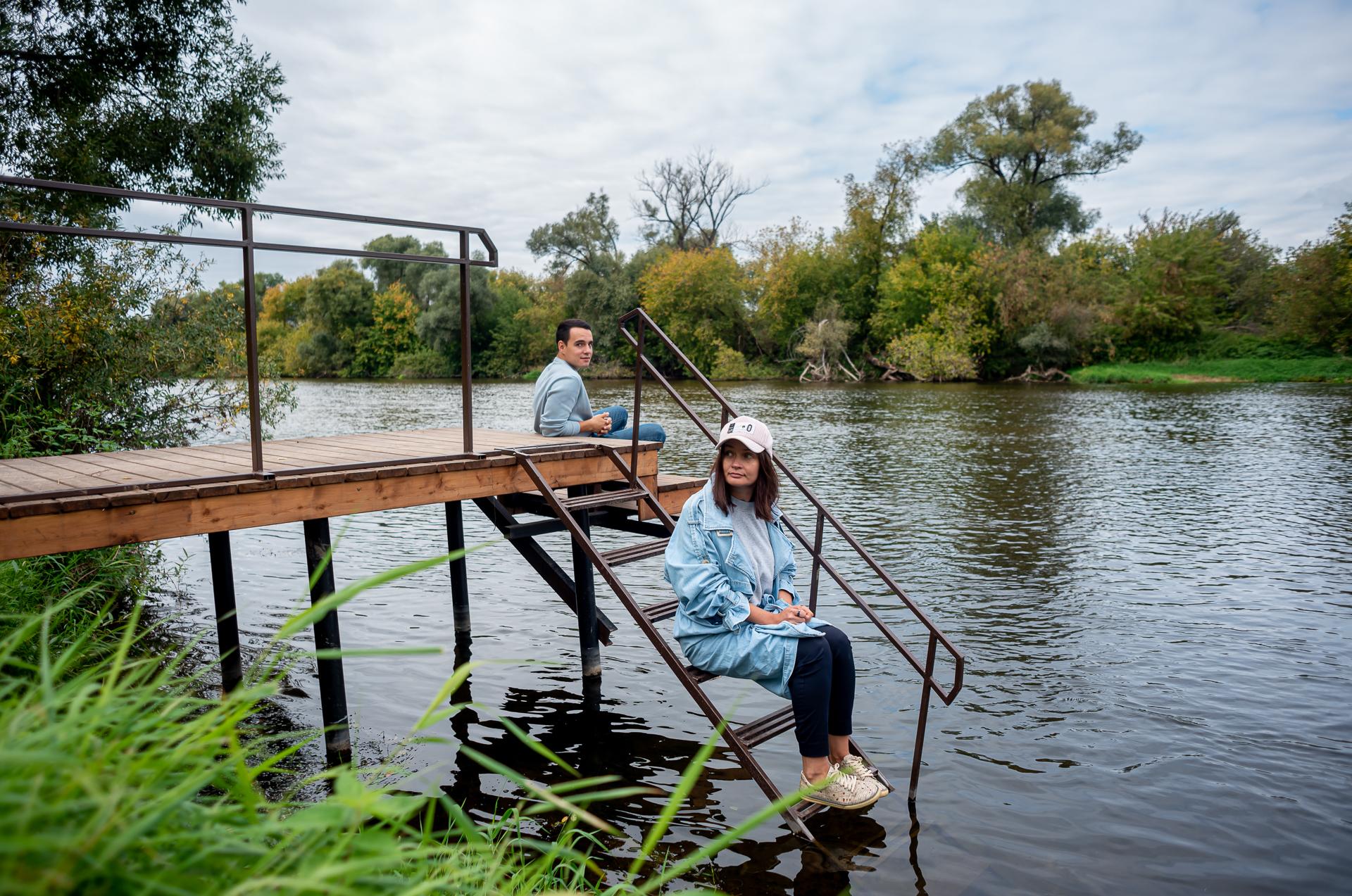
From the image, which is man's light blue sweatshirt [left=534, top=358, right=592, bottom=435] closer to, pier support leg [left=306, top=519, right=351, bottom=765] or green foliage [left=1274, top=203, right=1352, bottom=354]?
pier support leg [left=306, top=519, right=351, bottom=765]

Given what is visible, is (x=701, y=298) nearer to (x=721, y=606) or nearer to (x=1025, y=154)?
(x=1025, y=154)

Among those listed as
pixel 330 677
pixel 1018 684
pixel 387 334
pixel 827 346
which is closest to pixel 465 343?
pixel 330 677

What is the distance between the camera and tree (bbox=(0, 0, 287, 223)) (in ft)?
31.8

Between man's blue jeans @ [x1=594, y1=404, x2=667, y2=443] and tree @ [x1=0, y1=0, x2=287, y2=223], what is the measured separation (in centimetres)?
648

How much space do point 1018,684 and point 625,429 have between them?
146 inches

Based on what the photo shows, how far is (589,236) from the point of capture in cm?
5738

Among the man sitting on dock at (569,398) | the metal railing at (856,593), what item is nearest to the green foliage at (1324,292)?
the metal railing at (856,593)

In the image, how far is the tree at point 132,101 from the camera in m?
9.69

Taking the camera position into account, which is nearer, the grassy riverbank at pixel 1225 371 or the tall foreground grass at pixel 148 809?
the tall foreground grass at pixel 148 809

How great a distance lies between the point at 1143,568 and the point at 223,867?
35.0 ft

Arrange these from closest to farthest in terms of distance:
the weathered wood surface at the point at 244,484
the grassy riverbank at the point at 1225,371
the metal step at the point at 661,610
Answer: the weathered wood surface at the point at 244,484, the metal step at the point at 661,610, the grassy riverbank at the point at 1225,371

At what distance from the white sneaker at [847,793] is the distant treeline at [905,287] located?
4282 cm

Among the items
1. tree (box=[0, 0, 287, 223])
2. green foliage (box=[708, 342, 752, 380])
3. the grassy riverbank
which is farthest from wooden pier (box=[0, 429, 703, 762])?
green foliage (box=[708, 342, 752, 380])

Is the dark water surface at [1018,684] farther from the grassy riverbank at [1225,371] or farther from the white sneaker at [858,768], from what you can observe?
the grassy riverbank at [1225,371]
